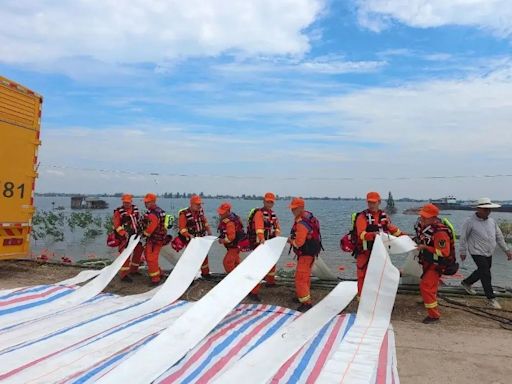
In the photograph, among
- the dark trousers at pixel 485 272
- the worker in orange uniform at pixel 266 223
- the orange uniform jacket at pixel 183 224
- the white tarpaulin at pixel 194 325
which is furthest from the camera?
the orange uniform jacket at pixel 183 224

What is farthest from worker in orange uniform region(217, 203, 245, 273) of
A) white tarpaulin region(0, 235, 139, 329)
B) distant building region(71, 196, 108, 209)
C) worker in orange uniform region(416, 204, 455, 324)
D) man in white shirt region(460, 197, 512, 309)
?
distant building region(71, 196, 108, 209)

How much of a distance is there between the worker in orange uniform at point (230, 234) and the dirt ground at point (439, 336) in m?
0.59

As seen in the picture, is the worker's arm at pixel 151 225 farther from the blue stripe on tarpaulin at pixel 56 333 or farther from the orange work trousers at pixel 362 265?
the orange work trousers at pixel 362 265

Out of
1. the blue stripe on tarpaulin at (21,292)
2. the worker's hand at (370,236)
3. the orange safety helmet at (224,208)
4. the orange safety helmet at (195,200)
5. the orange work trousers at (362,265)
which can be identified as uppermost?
the orange safety helmet at (195,200)

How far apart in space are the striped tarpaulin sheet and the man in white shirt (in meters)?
2.38

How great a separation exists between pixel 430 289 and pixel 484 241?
4.73 feet

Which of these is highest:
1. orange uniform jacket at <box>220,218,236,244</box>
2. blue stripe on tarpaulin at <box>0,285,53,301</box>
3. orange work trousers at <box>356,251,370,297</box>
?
orange uniform jacket at <box>220,218,236,244</box>

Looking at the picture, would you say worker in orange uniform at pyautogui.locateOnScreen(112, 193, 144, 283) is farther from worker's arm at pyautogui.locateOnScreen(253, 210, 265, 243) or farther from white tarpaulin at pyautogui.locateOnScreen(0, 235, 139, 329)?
worker's arm at pyautogui.locateOnScreen(253, 210, 265, 243)

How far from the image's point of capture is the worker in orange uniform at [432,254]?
580 cm

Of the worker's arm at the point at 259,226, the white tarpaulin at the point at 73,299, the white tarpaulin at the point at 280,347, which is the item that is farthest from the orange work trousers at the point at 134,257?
the white tarpaulin at the point at 280,347

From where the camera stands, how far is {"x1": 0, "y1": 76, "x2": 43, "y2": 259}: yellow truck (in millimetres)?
7812

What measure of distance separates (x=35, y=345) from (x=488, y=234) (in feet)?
20.0

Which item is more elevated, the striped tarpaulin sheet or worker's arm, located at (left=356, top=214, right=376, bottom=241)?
worker's arm, located at (left=356, top=214, right=376, bottom=241)

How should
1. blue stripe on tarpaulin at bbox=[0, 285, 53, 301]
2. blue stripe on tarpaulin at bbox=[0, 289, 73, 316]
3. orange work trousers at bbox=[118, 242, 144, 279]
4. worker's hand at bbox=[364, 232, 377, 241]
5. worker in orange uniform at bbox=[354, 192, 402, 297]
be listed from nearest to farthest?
blue stripe on tarpaulin at bbox=[0, 289, 73, 316], blue stripe on tarpaulin at bbox=[0, 285, 53, 301], worker's hand at bbox=[364, 232, 377, 241], worker in orange uniform at bbox=[354, 192, 402, 297], orange work trousers at bbox=[118, 242, 144, 279]
